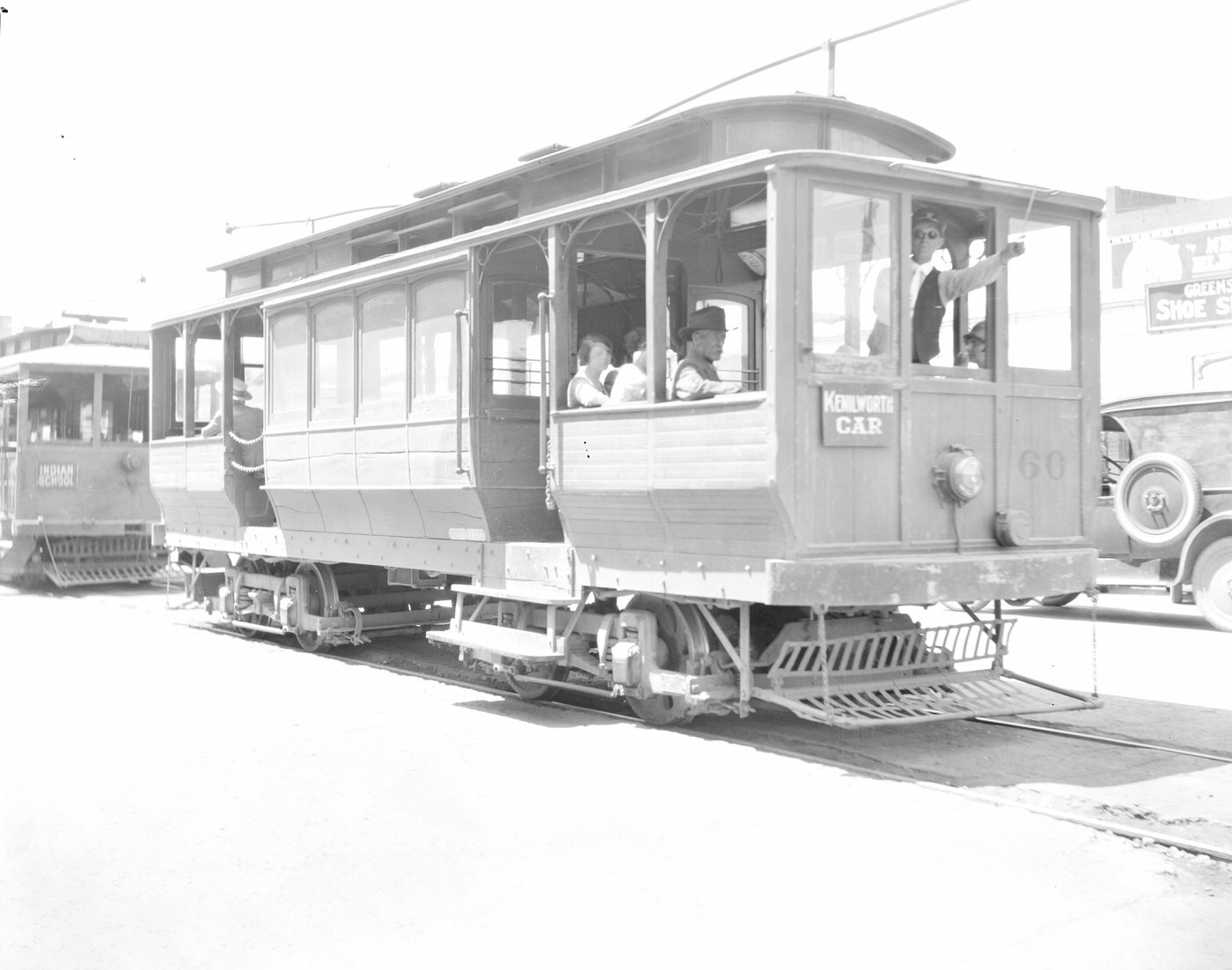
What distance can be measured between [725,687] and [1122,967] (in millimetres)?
3469

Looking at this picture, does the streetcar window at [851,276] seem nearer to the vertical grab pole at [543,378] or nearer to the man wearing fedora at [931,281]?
the man wearing fedora at [931,281]

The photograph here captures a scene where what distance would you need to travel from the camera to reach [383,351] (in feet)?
31.8

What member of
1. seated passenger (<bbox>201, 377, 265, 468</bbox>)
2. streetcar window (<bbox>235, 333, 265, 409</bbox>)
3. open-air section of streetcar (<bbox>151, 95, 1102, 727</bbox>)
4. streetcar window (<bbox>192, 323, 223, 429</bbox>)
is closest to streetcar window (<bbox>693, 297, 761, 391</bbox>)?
open-air section of streetcar (<bbox>151, 95, 1102, 727</bbox>)

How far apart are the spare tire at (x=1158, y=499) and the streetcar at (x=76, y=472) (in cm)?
1214

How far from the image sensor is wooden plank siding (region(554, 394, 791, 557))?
21.8ft

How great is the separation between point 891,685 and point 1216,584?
7544 mm

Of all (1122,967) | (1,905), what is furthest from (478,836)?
(1122,967)

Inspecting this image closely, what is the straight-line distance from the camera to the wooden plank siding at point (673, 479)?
6637 mm

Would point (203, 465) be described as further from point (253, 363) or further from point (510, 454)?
point (510, 454)

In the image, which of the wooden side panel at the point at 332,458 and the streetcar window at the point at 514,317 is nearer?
the streetcar window at the point at 514,317

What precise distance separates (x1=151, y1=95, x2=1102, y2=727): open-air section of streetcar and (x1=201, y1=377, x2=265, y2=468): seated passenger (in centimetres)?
192

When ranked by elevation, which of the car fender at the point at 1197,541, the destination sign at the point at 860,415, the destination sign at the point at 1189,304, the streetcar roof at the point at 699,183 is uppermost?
the destination sign at the point at 1189,304

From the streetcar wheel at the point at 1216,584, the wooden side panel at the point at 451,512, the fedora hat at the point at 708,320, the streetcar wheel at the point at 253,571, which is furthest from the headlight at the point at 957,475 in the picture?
the streetcar wheel at the point at 1216,584

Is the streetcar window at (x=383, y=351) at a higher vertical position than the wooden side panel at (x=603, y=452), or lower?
higher
